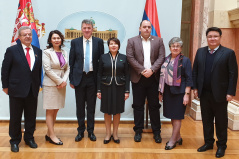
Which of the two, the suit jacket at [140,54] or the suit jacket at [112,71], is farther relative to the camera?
the suit jacket at [140,54]

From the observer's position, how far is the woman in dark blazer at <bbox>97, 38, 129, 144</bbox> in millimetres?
3389

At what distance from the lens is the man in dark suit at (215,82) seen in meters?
3.03

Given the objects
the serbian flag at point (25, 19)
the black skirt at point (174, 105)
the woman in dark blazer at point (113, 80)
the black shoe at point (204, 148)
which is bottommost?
the black shoe at point (204, 148)

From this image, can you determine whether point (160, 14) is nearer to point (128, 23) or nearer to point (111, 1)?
point (128, 23)

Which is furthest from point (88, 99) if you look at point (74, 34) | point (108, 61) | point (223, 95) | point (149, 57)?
point (223, 95)

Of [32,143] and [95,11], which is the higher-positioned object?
[95,11]

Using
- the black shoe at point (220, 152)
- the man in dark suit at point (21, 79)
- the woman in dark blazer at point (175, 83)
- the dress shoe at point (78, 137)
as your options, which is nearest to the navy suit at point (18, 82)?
the man in dark suit at point (21, 79)

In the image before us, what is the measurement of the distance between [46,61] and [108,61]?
0.83 m


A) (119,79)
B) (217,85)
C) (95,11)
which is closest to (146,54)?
(119,79)

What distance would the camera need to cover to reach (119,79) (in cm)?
340

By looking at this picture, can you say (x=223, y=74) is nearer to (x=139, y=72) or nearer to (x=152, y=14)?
(x=139, y=72)

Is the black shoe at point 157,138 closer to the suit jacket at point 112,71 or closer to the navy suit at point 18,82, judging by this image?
the suit jacket at point 112,71

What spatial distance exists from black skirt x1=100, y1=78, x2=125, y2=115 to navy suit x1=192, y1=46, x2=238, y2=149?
100cm

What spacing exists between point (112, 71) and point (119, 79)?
144mm
